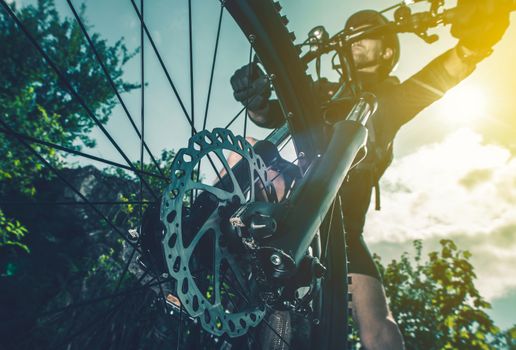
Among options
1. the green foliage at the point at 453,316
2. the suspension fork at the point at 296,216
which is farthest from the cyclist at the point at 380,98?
the green foliage at the point at 453,316

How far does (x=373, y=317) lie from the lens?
203cm

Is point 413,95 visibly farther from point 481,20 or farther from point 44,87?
point 44,87

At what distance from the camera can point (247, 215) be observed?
2.90 ft

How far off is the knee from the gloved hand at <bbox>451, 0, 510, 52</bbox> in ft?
6.72

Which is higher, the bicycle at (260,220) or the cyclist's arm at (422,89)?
the cyclist's arm at (422,89)

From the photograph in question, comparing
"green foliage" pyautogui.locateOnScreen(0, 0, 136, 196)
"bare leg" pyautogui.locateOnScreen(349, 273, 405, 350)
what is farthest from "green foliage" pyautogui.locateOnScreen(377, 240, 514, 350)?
"green foliage" pyautogui.locateOnScreen(0, 0, 136, 196)

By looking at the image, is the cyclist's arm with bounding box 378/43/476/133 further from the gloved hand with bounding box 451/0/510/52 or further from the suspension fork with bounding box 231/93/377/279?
the suspension fork with bounding box 231/93/377/279

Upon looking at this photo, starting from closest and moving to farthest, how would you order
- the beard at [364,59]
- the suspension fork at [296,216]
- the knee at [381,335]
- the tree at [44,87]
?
the suspension fork at [296,216]
the knee at [381,335]
the beard at [364,59]
the tree at [44,87]

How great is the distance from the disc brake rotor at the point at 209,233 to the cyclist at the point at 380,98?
54cm

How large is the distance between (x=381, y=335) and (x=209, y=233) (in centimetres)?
162

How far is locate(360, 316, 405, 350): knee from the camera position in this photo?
185cm

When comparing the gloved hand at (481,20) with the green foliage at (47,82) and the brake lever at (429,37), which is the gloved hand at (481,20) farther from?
the green foliage at (47,82)

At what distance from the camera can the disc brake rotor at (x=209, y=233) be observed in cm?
82

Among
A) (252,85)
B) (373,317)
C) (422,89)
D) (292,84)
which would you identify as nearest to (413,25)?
(422,89)
